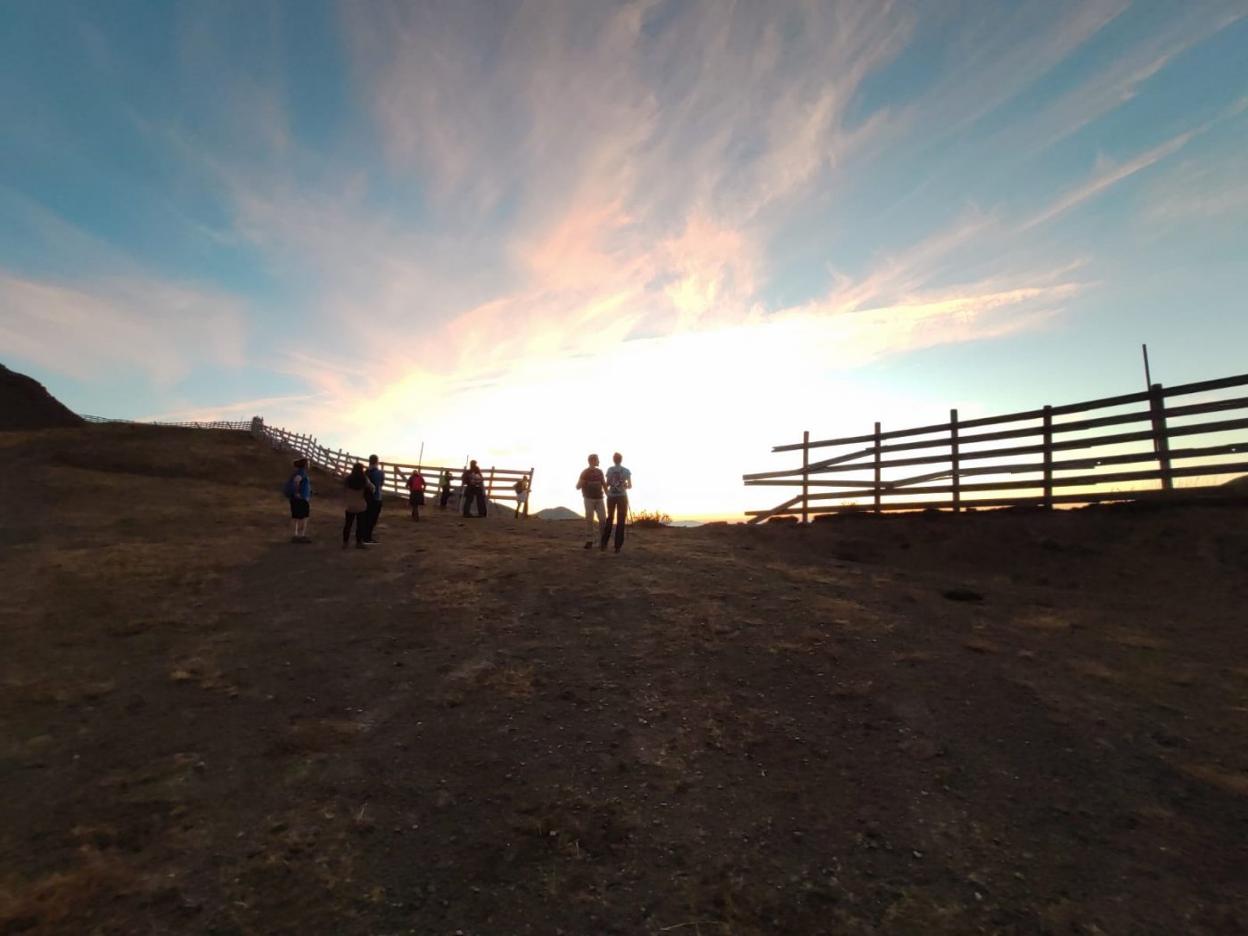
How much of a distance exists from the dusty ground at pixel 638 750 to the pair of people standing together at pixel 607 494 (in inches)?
89.5

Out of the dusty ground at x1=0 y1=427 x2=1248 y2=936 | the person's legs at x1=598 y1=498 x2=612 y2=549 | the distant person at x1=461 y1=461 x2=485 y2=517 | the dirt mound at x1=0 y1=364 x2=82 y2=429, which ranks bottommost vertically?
the dusty ground at x1=0 y1=427 x2=1248 y2=936

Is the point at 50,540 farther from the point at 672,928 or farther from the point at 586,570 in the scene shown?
the point at 672,928

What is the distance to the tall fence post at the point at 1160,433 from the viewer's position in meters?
9.93

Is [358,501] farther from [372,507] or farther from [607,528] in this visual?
[607,528]

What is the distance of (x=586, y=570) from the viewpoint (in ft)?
32.7

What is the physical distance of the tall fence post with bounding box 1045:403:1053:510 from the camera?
11141 millimetres

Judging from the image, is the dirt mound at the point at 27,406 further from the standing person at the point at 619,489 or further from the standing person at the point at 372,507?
the standing person at the point at 619,489

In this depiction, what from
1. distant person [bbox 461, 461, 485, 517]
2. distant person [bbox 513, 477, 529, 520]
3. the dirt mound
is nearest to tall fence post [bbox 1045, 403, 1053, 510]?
distant person [bbox 461, 461, 485, 517]

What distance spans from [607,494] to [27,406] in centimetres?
6782

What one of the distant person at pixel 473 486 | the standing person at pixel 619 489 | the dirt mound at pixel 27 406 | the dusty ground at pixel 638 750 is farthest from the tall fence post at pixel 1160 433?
the dirt mound at pixel 27 406

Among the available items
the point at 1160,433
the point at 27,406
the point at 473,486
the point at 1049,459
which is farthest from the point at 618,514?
the point at 27,406

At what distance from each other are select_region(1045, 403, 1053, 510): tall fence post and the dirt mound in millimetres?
67144

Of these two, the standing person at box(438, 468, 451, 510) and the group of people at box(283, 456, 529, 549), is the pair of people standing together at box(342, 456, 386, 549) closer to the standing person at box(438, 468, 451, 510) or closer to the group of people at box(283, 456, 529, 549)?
the group of people at box(283, 456, 529, 549)

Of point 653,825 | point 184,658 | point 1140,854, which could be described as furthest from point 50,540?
point 1140,854
